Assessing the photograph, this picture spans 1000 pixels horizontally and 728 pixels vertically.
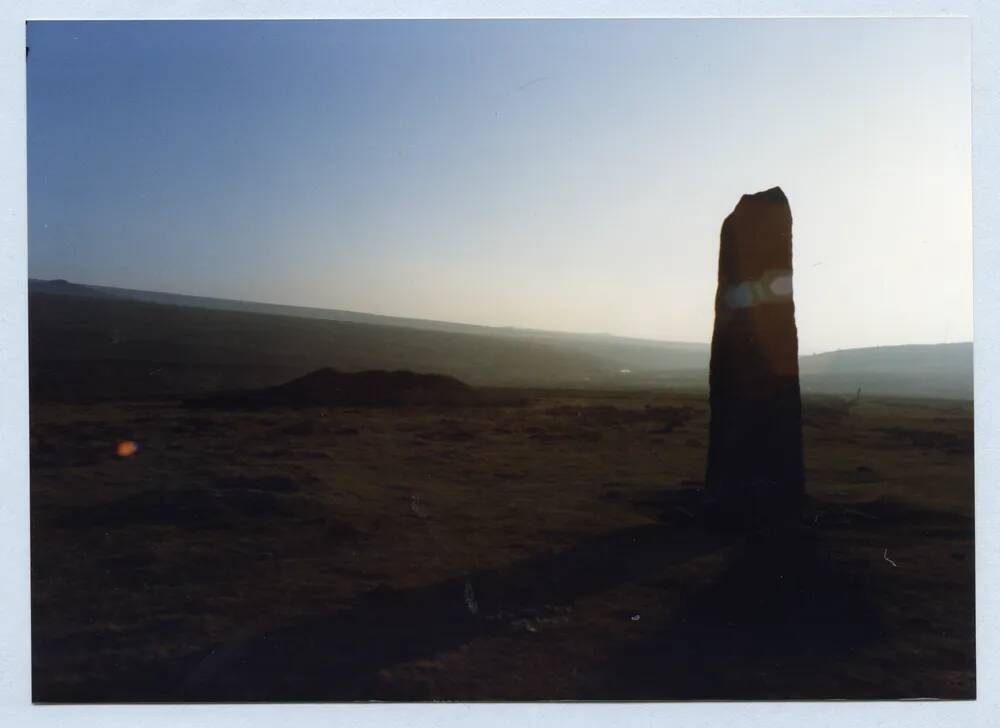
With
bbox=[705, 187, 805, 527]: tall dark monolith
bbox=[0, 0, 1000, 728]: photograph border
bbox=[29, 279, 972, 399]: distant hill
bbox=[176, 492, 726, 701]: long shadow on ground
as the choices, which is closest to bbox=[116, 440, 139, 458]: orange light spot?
bbox=[29, 279, 972, 399]: distant hill

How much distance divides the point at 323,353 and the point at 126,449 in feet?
3.74

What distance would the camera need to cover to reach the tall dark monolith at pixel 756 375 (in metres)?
3.49

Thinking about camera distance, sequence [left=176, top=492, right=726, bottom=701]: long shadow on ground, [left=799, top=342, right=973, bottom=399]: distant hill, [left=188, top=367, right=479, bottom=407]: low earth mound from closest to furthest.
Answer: [left=176, top=492, right=726, bottom=701]: long shadow on ground, [left=799, top=342, right=973, bottom=399]: distant hill, [left=188, top=367, right=479, bottom=407]: low earth mound

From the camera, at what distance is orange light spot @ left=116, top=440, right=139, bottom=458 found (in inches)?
130

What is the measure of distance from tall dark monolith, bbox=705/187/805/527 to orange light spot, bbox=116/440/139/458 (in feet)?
10.3

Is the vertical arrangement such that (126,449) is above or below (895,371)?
below

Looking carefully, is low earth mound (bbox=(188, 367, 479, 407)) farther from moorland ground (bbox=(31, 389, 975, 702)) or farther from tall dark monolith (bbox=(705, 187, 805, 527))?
tall dark monolith (bbox=(705, 187, 805, 527))

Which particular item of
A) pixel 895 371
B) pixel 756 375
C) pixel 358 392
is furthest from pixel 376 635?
pixel 895 371

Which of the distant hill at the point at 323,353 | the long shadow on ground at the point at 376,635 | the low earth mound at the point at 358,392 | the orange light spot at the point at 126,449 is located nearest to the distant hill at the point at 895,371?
the distant hill at the point at 323,353

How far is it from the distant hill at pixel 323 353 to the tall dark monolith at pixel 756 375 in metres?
0.15

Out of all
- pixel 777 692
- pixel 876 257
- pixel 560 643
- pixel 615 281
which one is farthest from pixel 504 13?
pixel 777 692

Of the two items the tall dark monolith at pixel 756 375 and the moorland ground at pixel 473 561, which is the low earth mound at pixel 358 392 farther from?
the tall dark monolith at pixel 756 375

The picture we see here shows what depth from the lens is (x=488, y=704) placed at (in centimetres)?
311

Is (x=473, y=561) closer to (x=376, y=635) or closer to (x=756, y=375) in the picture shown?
(x=376, y=635)
